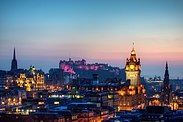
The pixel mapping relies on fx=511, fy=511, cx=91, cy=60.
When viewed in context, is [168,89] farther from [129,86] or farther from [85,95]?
[85,95]

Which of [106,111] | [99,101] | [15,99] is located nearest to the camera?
[106,111]

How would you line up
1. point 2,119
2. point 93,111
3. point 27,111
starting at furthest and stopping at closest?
point 93,111 < point 27,111 < point 2,119

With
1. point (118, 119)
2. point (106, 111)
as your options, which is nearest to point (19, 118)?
point (118, 119)

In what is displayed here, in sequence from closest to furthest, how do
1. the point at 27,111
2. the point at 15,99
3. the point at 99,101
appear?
the point at 27,111 → the point at 99,101 → the point at 15,99

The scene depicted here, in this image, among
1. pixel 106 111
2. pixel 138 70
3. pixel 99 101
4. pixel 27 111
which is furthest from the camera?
pixel 138 70

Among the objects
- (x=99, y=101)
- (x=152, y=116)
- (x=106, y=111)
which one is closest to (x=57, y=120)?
(x=152, y=116)

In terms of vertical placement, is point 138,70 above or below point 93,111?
above

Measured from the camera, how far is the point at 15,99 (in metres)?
184

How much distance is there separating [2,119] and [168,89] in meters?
94.4

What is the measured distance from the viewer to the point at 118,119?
120 meters

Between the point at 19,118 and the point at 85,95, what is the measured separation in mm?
52148

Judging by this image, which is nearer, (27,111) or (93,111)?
(27,111)

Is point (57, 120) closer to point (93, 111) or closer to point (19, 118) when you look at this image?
point (19, 118)

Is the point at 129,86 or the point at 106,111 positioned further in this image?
the point at 129,86
